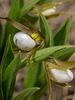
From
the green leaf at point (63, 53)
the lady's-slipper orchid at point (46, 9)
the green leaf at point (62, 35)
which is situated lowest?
the green leaf at point (63, 53)

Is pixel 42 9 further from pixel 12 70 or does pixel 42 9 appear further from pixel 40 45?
pixel 12 70

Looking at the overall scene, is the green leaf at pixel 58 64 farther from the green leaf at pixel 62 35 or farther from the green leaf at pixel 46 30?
the green leaf at pixel 62 35

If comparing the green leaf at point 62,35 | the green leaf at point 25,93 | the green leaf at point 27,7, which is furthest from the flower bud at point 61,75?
the green leaf at point 27,7

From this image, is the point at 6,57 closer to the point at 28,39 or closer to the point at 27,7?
the point at 28,39

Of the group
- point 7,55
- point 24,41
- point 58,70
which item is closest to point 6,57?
point 7,55

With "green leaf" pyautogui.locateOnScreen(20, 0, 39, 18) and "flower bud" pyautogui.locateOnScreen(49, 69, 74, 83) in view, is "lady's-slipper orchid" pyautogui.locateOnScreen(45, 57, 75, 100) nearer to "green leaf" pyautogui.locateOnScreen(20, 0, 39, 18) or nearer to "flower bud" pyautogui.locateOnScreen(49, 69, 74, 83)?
"flower bud" pyautogui.locateOnScreen(49, 69, 74, 83)
